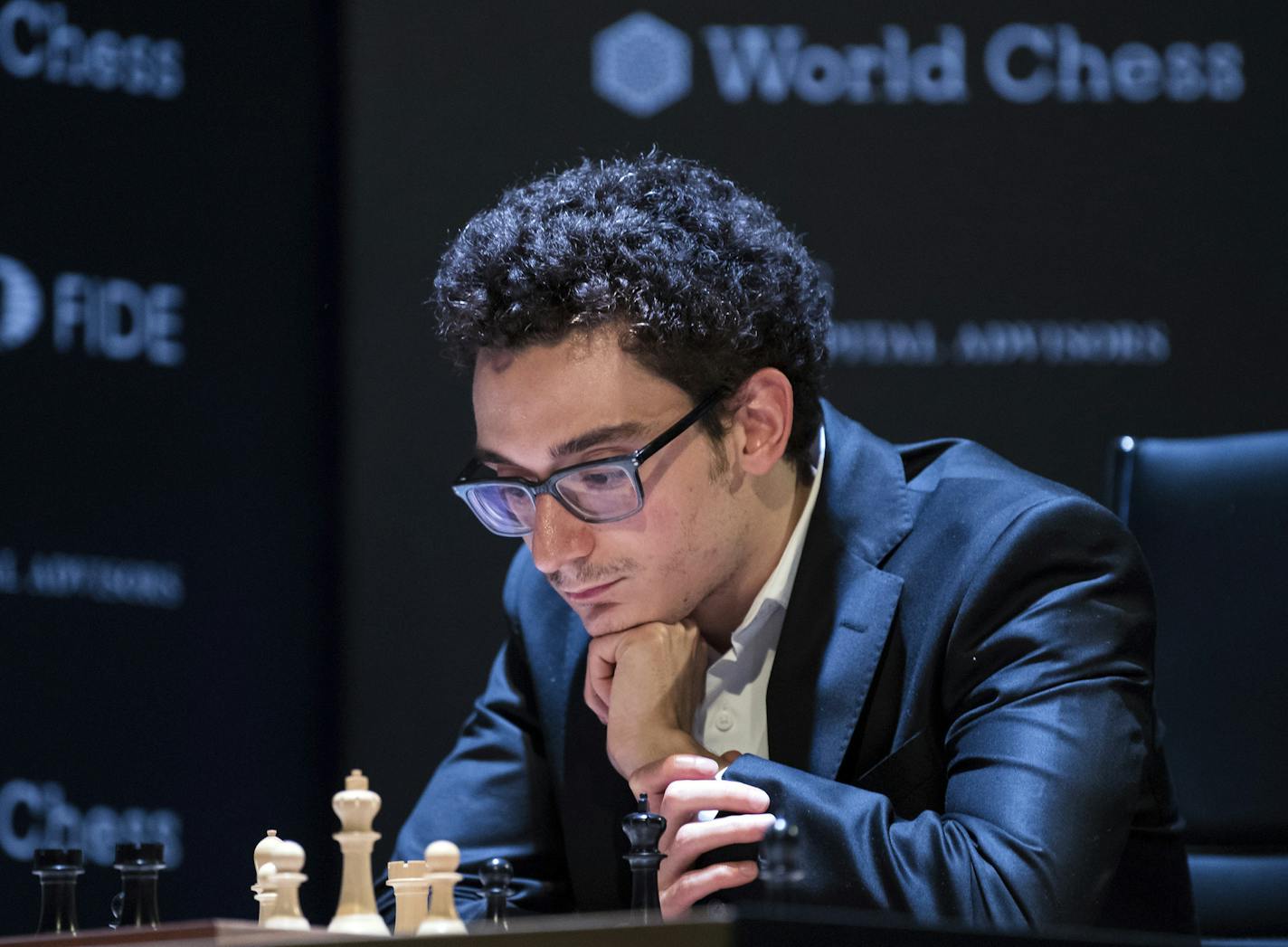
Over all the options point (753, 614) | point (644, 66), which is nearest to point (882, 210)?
point (644, 66)

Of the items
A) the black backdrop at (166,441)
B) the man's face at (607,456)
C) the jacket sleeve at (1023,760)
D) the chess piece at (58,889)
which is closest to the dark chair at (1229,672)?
the jacket sleeve at (1023,760)

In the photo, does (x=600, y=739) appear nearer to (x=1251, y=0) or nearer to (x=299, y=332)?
(x=299, y=332)

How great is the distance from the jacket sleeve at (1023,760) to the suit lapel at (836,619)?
0.11m

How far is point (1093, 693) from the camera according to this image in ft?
6.19

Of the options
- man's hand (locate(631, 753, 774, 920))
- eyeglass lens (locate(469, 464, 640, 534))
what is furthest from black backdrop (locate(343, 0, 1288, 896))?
man's hand (locate(631, 753, 774, 920))

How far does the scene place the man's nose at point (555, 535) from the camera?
79.9 inches

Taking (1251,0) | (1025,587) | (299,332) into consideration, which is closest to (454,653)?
(299,332)

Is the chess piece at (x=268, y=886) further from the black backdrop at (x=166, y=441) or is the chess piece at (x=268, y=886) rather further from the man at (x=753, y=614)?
the black backdrop at (x=166, y=441)

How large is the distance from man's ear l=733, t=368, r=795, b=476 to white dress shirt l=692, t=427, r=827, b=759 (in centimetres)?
12

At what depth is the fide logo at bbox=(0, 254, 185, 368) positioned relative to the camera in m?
3.13

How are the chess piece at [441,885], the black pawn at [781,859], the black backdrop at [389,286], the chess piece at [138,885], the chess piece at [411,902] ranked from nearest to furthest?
the black pawn at [781,859] → the chess piece at [441,885] → the chess piece at [411,902] → the chess piece at [138,885] → the black backdrop at [389,286]

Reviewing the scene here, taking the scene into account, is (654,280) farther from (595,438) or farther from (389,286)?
(389,286)

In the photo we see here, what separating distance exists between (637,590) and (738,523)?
0.19 m

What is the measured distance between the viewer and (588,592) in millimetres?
2107
